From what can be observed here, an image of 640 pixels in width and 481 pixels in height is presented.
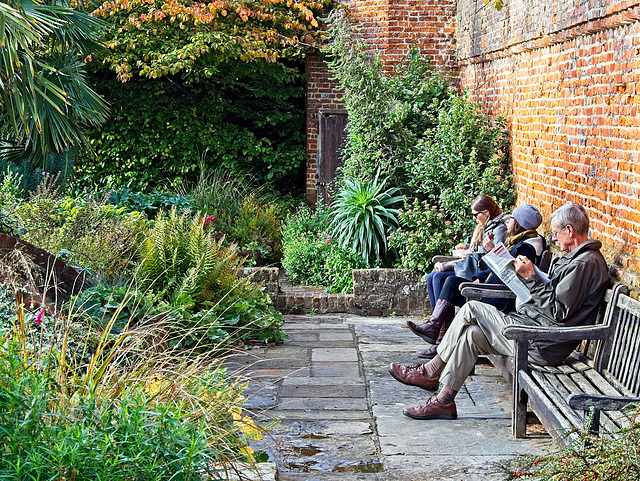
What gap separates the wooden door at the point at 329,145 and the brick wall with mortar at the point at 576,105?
3.57 meters

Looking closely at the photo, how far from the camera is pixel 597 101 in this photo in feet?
17.7

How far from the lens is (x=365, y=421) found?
4680 millimetres

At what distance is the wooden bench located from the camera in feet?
13.0

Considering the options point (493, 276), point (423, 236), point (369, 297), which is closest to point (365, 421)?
point (493, 276)

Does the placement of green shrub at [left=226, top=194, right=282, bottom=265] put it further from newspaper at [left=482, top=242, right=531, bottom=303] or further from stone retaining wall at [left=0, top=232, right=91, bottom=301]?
newspaper at [left=482, top=242, right=531, bottom=303]

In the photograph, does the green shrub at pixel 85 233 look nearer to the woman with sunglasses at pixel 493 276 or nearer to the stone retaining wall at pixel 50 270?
the stone retaining wall at pixel 50 270

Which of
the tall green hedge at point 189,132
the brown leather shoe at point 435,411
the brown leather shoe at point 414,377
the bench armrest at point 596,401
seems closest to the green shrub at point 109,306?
the brown leather shoe at point 414,377

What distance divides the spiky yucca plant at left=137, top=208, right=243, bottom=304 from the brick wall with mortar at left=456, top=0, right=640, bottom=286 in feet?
10.1

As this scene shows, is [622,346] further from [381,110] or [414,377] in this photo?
[381,110]

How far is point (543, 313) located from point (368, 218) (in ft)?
13.7

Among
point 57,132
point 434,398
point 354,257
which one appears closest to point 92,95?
point 57,132

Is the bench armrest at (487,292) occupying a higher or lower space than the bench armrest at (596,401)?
higher

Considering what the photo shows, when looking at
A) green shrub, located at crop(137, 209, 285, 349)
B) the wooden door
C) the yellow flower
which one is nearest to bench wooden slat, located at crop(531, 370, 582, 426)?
the yellow flower

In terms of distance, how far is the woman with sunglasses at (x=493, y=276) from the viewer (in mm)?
5695
